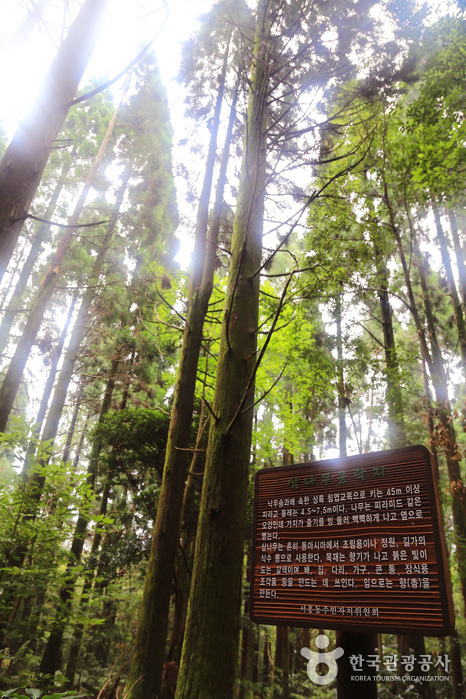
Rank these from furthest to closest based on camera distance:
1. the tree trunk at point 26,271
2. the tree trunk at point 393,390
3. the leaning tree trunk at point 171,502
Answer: the tree trunk at point 26,271 < the tree trunk at point 393,390 < the leaning tree trunk at point 171,502

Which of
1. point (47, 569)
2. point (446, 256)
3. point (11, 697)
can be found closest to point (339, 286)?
point (446, 256)

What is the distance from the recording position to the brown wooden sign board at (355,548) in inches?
85.1

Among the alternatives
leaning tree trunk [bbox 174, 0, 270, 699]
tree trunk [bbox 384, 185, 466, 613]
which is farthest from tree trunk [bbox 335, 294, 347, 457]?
leaning tree trunk [bbox 174, 0, 270, 699]

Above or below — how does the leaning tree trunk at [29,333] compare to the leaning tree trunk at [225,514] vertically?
above

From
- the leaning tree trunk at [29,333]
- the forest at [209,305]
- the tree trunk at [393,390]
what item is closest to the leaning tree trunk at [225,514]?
the forest at [209,305]

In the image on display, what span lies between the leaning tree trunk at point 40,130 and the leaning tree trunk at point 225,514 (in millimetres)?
1262

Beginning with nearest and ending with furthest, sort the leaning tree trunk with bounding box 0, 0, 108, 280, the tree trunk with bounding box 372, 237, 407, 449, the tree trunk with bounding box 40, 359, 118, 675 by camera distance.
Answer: the leaning tree trunk with bounding box 0, 0, 108, 280, the tree trunk with bounding box 40, 359, 118, 675, the tree trunk with bounding box 372, 237, 407, 449

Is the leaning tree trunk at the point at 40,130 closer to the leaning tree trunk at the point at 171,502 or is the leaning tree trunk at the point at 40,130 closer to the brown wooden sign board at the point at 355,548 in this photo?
the leaning tree trunk at the point at 171,502

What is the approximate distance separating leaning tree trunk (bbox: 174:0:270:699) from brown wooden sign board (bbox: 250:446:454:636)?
2.19 ft

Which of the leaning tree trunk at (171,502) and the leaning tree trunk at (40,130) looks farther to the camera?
the leaning tree trunk at (171,502)

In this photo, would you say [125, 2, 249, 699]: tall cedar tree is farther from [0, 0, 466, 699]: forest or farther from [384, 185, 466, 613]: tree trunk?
[384, 185, 466, 613]: tree trunk

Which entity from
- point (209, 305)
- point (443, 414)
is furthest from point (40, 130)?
point (443, 414)

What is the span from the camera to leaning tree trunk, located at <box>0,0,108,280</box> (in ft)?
6.61

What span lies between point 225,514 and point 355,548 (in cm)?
99
